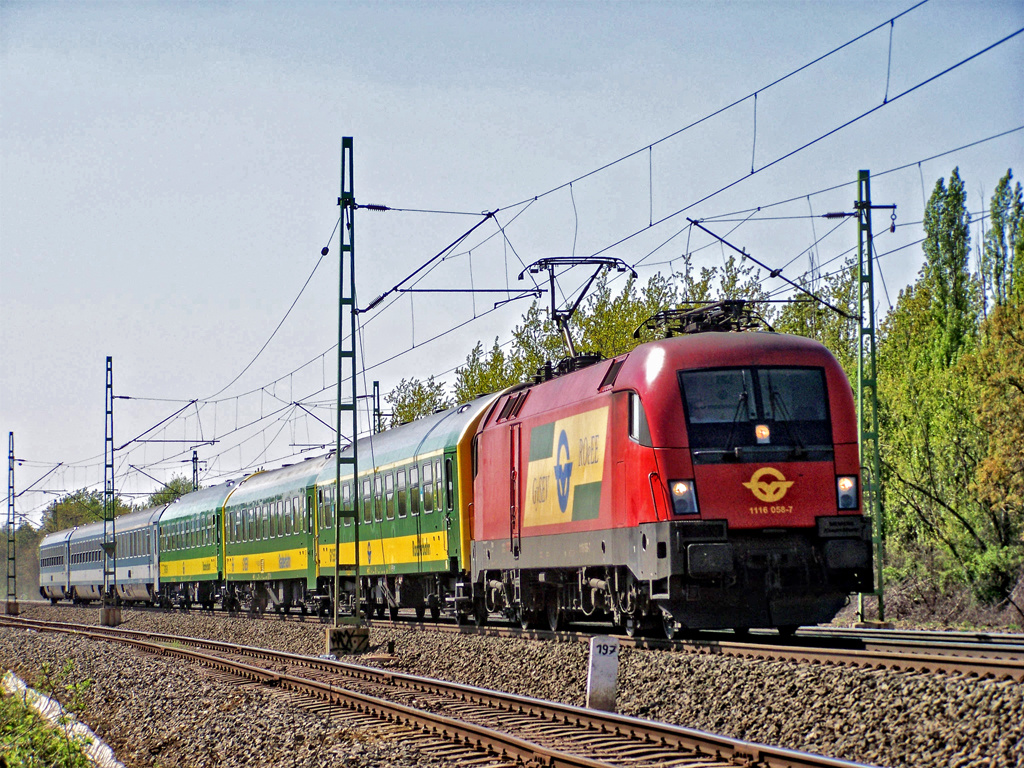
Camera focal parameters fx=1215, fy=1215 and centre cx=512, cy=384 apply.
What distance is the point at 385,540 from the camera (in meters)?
27.0

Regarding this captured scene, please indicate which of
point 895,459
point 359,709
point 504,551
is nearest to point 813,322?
point 895,459

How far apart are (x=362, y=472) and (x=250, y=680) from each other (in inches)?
428

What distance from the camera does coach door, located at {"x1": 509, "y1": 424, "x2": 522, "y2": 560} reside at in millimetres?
19594

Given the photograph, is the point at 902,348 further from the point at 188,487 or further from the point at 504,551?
the point at 188,487

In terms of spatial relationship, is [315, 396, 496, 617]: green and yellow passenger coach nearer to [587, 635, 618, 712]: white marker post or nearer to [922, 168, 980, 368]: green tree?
[587, 635, 618, 712]: white marker post

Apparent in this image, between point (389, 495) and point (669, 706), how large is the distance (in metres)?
14.9

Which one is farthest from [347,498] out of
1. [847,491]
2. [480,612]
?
[847,491]

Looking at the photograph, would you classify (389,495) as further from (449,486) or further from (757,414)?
(757,414)

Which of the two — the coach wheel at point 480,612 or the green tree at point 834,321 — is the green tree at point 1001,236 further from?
the coach wheel at point 480,612

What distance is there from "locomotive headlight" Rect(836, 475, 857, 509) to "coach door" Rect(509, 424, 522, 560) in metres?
6.27

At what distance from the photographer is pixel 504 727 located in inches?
471

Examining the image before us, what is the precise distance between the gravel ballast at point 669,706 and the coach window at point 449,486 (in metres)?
3.48

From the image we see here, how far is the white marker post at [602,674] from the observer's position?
42.4 feet

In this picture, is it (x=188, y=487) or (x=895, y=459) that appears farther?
(x=188, y=487)
